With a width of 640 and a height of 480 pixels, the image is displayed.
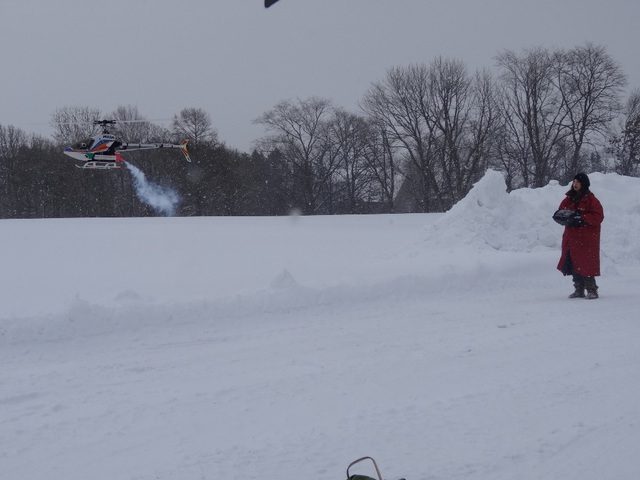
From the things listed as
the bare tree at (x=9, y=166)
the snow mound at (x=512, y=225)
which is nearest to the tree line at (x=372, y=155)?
the bare tree at (x=9, y=166)

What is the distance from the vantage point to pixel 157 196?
3634 centimetres

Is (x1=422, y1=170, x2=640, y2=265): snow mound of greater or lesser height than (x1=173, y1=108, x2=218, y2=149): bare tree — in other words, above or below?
below

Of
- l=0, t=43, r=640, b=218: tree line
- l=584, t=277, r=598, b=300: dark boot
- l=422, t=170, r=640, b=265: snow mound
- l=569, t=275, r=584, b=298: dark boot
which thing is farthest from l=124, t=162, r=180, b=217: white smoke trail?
l=584, t=277, r=598, b=300: dark boot

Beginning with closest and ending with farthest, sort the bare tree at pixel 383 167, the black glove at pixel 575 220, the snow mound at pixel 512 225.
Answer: the black glove at pixel 575 220, the snow mound at pixel 512 225, the bare tree at pixel 383 167

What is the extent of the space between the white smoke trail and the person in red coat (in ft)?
94.8

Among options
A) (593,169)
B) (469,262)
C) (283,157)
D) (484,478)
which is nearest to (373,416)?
(484,478)

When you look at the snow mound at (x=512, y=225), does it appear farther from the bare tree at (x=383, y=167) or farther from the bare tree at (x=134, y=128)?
the bare tree at (x=383, y=167)

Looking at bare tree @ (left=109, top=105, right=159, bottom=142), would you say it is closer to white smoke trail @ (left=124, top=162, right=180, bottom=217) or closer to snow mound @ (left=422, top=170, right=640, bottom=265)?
white smoke trail @ (left=124, top=162, right=180, bottom=217)

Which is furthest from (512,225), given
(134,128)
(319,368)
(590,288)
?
(134,128)

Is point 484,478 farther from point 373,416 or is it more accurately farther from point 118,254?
point 118,254

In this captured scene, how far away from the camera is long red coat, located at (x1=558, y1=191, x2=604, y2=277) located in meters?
8.31

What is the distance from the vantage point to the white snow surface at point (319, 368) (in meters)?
3.51

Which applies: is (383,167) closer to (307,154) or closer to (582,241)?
(307,154)

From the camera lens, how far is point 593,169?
142 feet
